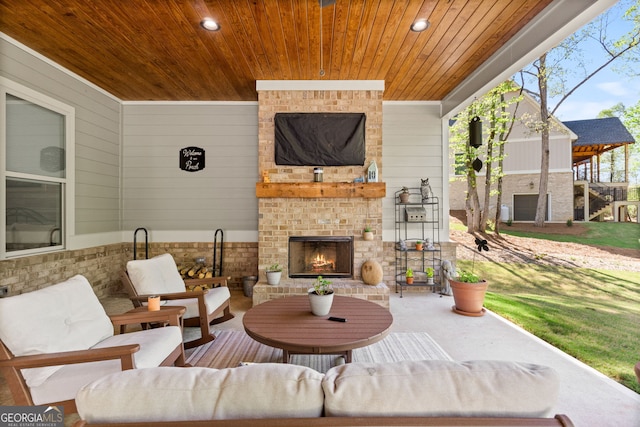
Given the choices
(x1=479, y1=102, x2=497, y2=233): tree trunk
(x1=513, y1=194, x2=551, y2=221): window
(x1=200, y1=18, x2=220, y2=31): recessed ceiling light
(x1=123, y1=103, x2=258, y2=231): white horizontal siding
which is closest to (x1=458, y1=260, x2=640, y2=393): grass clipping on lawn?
(x1=479, y1=102, x2=497, y2=233): tree trunk

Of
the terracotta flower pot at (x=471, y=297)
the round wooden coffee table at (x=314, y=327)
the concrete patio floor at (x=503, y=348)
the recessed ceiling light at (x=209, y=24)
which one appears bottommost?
the concrete patio floor at (x=503, y=348)

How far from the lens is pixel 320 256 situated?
4.26 metres

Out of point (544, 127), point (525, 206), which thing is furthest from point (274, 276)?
point (525, 206)

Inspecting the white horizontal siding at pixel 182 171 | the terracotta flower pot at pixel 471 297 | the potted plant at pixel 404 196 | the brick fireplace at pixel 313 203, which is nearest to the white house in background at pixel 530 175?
the potted plant at pixel 404 196

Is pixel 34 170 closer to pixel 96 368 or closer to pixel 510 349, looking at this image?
pixel 96 368

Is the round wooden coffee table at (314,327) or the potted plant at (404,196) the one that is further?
the potted plant at (404,196)

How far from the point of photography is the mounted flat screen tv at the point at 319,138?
4172 mm

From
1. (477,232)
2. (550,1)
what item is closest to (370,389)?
(550,1)

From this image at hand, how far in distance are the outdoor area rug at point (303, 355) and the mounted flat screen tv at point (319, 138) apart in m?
2.49

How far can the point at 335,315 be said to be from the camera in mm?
2482

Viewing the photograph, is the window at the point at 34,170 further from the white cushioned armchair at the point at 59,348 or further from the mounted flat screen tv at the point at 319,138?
the mounted flat screen tv at the point at 319,138

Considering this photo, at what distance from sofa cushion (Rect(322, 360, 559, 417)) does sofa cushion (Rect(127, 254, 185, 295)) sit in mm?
2738

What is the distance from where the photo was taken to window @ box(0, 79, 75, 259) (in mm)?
3010

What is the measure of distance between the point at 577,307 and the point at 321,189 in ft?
12.9
